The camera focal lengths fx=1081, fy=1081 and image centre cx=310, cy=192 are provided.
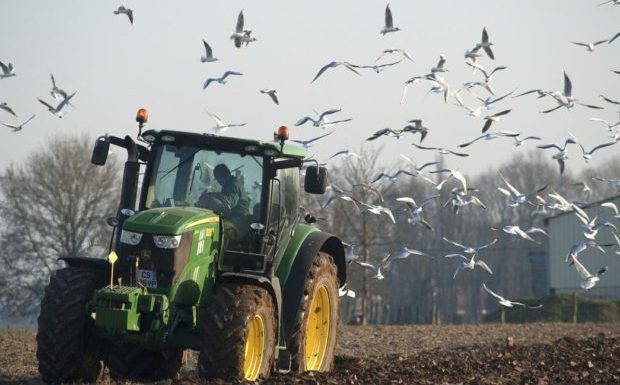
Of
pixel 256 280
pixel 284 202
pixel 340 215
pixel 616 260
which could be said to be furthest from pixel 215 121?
pixel 616 260

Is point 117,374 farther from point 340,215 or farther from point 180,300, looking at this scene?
point 340,215

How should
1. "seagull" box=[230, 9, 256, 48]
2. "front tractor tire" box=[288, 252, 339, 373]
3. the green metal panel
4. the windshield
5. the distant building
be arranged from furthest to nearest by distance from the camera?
the distant building < "seagull" box=[230, 9, 256, 48] < "front tractor tire" box=[288, 252, 339, 373] < the green metal panel < the windshield

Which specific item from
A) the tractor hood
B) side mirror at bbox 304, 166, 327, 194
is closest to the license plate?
the tractor hood

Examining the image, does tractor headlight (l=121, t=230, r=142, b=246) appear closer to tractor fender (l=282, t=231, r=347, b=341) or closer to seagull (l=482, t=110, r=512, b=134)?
tractor fender (l=282, t=231, r=347, b=341)

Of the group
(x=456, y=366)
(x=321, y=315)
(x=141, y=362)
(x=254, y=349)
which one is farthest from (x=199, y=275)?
(x=456, y=366)

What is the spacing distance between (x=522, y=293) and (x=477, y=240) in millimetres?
6419

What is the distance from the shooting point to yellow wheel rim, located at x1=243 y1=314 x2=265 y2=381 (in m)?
10.6

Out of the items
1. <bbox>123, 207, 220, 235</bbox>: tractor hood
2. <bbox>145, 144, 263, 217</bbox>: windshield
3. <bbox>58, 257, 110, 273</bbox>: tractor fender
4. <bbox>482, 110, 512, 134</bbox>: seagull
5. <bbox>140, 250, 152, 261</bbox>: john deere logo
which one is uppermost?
<bbox>482, 110, 512, 134</bbox>: seagull

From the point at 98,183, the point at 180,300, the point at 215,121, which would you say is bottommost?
the point at 180,300

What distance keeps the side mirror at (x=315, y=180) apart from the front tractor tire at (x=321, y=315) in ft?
3.21

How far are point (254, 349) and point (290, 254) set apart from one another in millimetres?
1451

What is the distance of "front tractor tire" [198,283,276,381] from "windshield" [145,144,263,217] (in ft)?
3.55

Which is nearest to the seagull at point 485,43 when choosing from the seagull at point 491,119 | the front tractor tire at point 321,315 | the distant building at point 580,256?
the seagull at point 491,119

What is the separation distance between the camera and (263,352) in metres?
10.8
